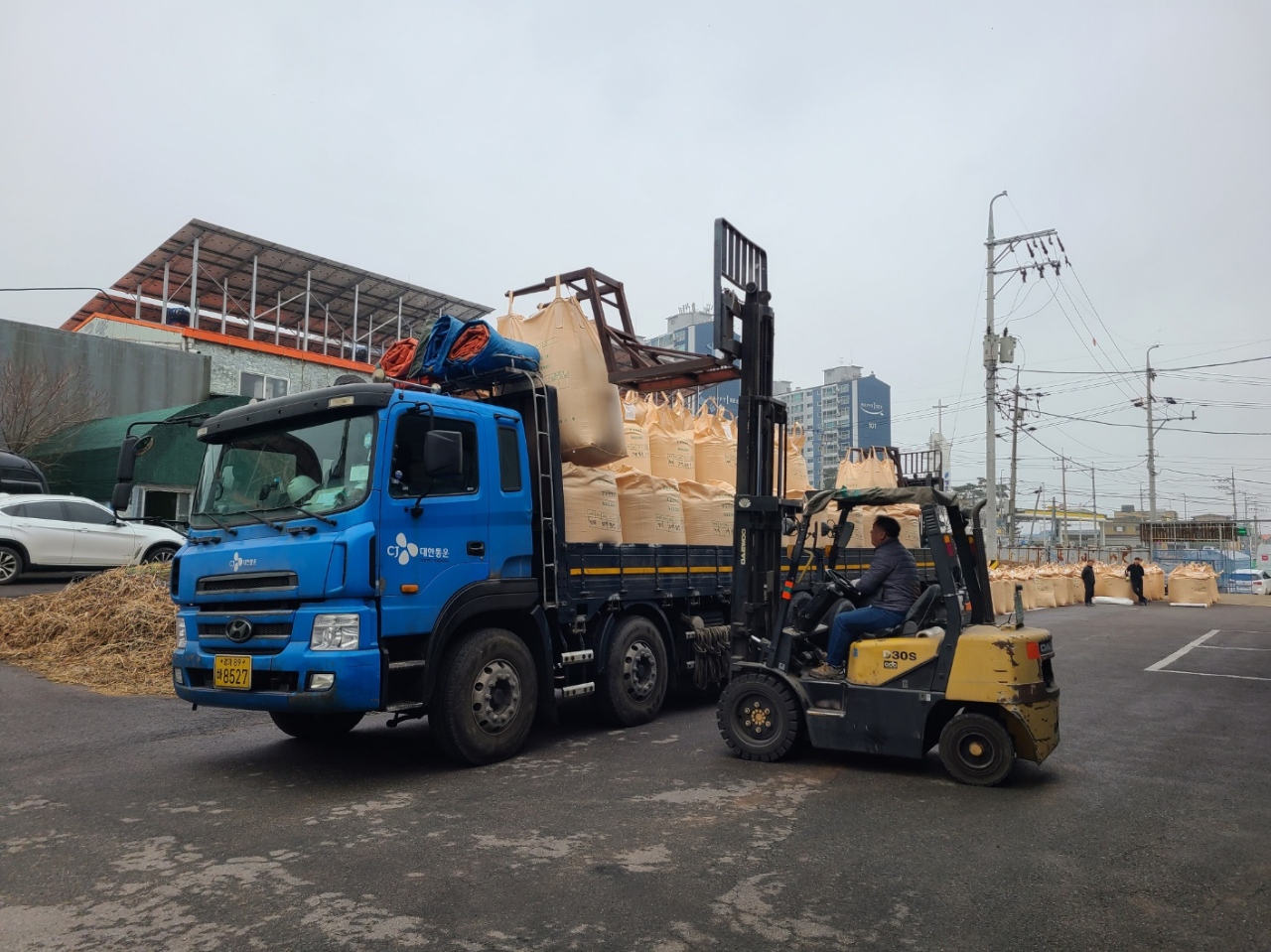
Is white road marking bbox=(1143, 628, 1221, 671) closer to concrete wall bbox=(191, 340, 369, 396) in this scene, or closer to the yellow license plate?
the yellow license plate

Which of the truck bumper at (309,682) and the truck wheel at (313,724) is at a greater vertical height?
the truck bumper at (309,682)

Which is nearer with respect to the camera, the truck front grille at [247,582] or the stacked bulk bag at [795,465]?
the truck front grille at [247,582]

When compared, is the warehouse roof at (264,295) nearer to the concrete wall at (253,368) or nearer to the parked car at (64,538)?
the concrete wall at (253,368)

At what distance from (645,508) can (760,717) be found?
7.87 feet

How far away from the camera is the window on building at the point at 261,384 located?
2555cm

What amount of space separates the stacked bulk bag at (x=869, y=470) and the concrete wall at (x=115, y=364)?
58.3ft

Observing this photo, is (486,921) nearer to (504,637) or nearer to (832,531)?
(504,637)

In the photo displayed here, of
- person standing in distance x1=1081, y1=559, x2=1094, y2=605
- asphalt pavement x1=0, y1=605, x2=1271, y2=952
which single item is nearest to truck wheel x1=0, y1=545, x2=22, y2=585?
asphalt pavement x1=0, y1=605, x2=1271, y2=952

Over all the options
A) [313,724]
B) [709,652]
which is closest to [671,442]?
[709,652]

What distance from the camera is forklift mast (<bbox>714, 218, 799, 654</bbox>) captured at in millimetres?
7387

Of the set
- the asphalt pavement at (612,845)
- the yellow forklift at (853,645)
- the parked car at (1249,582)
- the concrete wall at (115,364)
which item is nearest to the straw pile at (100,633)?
the asphalt pavement at (612,845)

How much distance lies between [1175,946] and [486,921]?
266cm

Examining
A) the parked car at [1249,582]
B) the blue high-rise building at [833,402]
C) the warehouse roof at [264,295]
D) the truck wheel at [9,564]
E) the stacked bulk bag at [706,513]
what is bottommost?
the parked car at [1249,582]

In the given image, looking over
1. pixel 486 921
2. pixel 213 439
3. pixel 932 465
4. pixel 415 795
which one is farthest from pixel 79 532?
pixel 932 465
